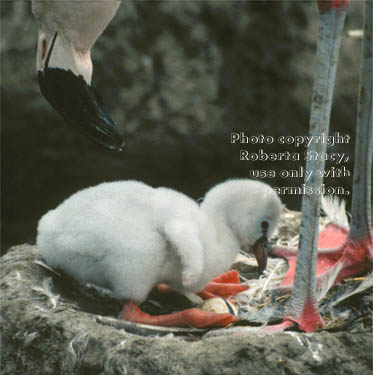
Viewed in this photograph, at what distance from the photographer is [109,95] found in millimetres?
2508

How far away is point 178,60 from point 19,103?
0.63 meters

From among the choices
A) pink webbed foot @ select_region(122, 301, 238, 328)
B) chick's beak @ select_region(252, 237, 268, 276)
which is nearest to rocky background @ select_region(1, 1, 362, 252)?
chick's beak @ select_region(252, 237, 268, 276)

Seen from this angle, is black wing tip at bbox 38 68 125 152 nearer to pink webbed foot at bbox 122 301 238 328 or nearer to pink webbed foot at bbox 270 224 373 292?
pink webbed foot at bbox 122 301 238 328

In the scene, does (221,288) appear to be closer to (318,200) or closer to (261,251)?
(261,251)

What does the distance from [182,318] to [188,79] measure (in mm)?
1379

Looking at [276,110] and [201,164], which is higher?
[276,110]

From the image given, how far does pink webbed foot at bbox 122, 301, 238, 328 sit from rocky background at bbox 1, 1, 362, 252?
47.3 inches

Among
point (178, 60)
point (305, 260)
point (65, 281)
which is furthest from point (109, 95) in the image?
point (305, 260)

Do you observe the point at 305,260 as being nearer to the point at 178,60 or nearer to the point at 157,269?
the point at 157,269

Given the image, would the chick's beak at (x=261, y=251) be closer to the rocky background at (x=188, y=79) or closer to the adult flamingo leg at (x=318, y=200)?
the adult flamingo leg at (x=318, y=200)

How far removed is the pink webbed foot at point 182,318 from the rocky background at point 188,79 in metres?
1.20

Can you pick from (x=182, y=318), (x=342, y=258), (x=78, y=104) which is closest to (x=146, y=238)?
(x=182, y=318)

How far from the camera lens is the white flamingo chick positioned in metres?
1.35

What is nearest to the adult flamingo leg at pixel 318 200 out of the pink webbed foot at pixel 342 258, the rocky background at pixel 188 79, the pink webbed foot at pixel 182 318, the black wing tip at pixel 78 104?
the pink webbed foot at pixel 342 258
